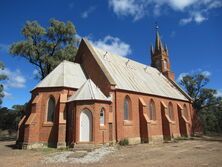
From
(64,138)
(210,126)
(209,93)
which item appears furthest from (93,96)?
(210,126)

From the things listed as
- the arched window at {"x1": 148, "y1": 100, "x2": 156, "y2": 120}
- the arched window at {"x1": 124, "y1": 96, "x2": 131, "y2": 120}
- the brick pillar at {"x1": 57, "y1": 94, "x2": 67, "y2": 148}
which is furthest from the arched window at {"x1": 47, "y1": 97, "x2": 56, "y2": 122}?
the arched window at {"x1": 148, "y1": 100, "x2": 156, "y2": 120}

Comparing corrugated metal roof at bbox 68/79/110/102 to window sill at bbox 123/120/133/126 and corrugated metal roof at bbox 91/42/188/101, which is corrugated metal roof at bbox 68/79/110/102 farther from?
window sill at bbox 123/120/133/126

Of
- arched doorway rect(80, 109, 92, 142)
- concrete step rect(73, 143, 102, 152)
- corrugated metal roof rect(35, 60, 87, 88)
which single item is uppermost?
corrugated metal roof rect(35, 60, 87, 88)

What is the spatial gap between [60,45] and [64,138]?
69.7 feet

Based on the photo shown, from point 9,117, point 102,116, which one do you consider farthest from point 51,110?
point 9,117

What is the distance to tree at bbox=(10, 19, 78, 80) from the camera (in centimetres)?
3444

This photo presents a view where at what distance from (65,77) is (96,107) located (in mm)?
6187

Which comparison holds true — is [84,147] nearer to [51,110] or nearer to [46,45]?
[51,110]

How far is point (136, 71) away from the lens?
34844mm

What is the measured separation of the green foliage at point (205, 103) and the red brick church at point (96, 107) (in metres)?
21.5

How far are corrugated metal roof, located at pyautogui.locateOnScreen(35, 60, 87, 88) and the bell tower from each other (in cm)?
2313

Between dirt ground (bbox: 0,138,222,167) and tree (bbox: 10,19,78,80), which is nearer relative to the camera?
dirt ground (bbox: 0,138,222,167)

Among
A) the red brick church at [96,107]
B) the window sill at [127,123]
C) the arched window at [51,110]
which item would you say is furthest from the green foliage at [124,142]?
the arched window at [51,110]

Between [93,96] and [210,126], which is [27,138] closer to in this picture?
[93,96]
